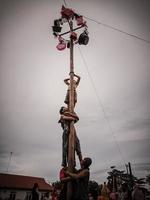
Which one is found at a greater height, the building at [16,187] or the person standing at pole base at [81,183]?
the building at [16,187]

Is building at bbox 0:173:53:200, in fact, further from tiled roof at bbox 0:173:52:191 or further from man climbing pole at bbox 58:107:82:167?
man climbing pole at bbox 58:107:82:167

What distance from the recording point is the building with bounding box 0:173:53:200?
2639cm

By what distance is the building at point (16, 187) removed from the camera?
86.6 feet

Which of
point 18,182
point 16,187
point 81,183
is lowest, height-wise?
point 81,183

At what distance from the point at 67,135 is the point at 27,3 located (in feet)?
17.2

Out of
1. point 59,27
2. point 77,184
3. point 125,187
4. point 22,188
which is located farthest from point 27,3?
point 22,188

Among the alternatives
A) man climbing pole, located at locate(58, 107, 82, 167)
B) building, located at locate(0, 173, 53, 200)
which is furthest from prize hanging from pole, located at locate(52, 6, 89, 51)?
building, located at locate(0, 173, 53, 200)

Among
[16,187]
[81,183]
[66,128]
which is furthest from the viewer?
[16,187]

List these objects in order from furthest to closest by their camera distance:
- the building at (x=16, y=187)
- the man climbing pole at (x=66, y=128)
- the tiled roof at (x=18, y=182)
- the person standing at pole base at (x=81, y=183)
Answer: the tiled roof at (x=18, y=182) < the building at (x=16, y=187) < the man climbing pole at (x=66, y=128) < the person standing at pole base at (x=81, y=183)

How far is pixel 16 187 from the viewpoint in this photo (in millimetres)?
27844

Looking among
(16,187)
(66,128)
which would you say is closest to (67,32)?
(66,128)

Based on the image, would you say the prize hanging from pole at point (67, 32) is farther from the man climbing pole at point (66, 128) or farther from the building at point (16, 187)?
the building at point (16, 187)

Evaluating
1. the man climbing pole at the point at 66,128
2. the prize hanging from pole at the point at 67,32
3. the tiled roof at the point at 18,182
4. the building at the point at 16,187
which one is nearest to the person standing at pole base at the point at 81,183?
the man climbing pole at the point at 66,128

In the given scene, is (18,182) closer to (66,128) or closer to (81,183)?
(66,128)
